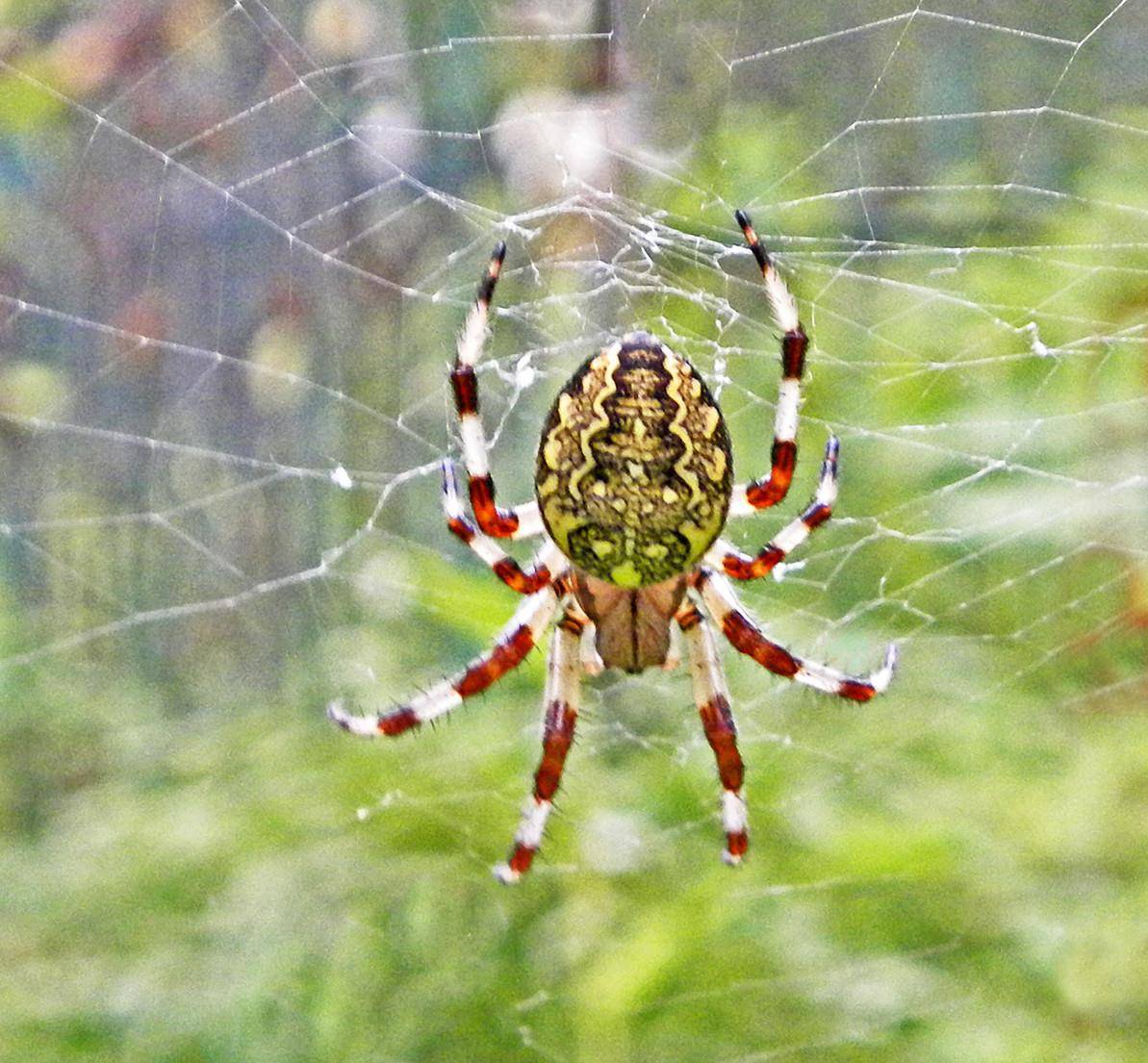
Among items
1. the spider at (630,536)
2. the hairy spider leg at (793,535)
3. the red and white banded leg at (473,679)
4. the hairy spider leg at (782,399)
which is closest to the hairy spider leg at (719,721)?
the spider at (630,536)

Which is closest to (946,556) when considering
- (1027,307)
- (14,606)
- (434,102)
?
(1027,307)

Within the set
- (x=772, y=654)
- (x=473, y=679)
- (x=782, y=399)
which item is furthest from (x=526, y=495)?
(x=782, y=399)

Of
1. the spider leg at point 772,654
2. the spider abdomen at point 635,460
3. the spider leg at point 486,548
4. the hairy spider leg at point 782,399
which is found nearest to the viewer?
the spider abdomen at point 635,460

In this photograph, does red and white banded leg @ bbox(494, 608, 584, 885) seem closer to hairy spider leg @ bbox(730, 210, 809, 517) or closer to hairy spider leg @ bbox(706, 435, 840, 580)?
hairy spider leg @ bbox(706, 435, 840, 580)

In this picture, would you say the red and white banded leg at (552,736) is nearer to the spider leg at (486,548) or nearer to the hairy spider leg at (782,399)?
the spider leg at (486,548)

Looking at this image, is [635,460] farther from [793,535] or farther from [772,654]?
[772,654]

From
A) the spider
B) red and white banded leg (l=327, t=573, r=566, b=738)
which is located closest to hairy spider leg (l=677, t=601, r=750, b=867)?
the spider

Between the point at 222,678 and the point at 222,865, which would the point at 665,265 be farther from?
the point at 222,678
